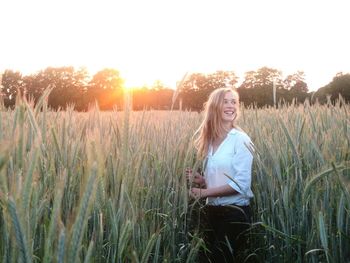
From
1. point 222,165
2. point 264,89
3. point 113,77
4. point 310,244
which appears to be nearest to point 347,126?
point 310,244

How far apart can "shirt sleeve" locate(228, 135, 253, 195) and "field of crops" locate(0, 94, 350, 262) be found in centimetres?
11

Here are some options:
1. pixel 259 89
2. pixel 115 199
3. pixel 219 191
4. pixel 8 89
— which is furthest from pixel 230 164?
pixel 259 89

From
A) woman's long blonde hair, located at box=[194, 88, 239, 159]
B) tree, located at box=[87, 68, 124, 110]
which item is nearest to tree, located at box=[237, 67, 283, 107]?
tree, located at box=[87, 68, 124, 110]

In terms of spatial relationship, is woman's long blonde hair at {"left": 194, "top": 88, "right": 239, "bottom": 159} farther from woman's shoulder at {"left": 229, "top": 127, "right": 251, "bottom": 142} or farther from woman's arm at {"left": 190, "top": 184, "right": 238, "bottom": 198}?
woman's arm at {"left": 190, "top": 184, "right": 238, "bottom": 198}

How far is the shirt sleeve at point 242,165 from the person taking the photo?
231cm

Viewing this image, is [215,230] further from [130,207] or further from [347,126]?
[130,207]

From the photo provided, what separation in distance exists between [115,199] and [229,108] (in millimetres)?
1796

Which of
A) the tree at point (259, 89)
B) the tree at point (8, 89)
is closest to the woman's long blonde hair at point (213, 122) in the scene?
the tree at point (8, 89)

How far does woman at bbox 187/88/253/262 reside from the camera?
7.70 ft

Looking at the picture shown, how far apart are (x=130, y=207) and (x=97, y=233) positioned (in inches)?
3.9

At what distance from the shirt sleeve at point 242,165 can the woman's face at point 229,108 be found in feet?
0.68

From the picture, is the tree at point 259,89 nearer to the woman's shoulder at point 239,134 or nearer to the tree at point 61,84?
the tree at point 61,84

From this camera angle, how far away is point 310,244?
143 centimetres

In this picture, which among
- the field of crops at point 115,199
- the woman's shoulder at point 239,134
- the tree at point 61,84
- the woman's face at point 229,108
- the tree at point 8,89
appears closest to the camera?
the field of crops at point 115,199
